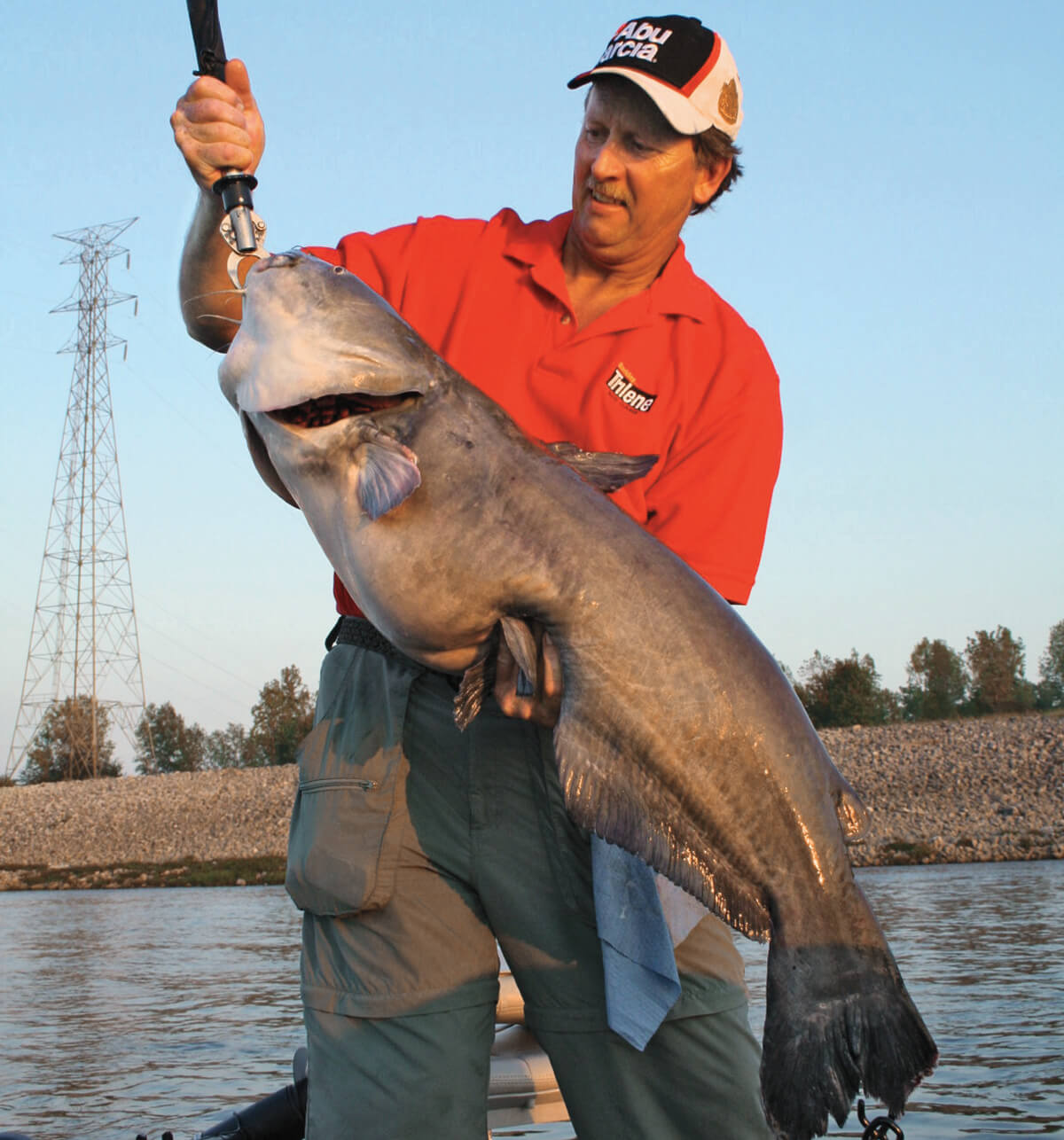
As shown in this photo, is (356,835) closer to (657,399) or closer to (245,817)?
(657,399)

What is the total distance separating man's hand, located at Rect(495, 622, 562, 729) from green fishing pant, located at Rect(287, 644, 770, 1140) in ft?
1.05

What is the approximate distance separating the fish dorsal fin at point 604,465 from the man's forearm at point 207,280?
86 centimetres

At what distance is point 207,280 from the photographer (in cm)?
281

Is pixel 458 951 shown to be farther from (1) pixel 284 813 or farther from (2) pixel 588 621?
(1) pixel 284 813

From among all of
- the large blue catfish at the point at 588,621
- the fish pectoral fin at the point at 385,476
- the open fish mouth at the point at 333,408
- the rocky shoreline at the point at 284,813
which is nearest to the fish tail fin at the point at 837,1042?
the large blue catfish at the point at 588,621

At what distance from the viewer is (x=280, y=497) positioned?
104 inches

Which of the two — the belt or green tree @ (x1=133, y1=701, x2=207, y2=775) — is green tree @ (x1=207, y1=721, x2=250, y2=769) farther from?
the belt

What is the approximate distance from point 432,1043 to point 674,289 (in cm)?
185

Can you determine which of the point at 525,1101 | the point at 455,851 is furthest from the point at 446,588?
the point at 525,1101

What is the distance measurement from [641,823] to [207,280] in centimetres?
157

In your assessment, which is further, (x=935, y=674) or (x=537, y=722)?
(x=935, y=674)

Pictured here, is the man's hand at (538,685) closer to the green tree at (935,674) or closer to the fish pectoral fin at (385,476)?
the fish pectoral fin at (385,476)

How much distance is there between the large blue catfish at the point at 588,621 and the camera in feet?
7.41

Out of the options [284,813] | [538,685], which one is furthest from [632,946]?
Answer: [284,813]
